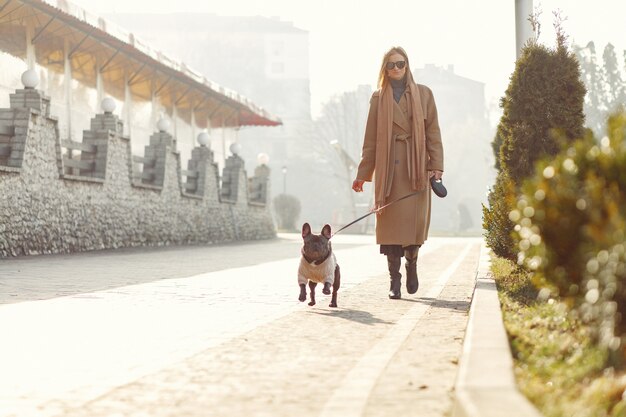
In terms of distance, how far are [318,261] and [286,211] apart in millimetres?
42994

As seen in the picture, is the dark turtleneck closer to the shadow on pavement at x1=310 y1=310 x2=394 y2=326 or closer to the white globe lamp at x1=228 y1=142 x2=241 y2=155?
the shadow on pavement at x1=310 y1=310 x2=394 y2=326

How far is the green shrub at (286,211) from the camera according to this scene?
168 feet

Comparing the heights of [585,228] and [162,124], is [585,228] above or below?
below

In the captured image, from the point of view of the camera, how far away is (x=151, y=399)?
449cm

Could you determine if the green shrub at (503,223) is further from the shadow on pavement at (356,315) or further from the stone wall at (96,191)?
the stone wall at (96,191)

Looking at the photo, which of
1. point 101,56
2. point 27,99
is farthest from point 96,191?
point 101,56

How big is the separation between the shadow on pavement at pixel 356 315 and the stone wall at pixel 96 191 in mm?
10643

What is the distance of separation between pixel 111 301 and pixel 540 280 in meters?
5.47

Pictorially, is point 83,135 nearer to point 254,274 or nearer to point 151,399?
point 254,274

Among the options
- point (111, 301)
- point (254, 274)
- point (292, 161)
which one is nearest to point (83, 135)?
point (254, 274)

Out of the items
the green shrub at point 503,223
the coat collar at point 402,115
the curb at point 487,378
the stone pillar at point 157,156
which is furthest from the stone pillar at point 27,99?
the curb at point 487,378

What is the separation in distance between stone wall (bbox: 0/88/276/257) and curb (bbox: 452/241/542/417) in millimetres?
13636

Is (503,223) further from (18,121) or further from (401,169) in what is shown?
(18,121)

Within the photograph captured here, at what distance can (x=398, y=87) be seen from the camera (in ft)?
30.7
